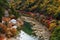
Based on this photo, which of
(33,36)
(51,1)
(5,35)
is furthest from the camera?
(51,1)

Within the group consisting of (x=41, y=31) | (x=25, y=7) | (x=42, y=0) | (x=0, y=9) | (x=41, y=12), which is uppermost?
(x=25, y=7)

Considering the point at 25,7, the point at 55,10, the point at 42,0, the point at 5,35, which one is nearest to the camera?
the point at 5,35

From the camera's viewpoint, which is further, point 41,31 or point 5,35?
point 41,31

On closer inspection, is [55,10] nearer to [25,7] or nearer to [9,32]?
[9,32]

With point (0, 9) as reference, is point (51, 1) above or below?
above

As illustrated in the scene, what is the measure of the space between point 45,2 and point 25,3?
1144 centimetres

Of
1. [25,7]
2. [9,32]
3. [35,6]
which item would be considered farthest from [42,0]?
[9,32]

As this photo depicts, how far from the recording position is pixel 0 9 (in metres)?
33.1

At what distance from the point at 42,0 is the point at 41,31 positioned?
17683 millimetres

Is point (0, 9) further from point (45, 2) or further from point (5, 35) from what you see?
point (45, 2)

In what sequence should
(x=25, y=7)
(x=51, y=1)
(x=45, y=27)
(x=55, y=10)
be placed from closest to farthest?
1. (x=45, y=27)
2. (x=55, y=10)
3. (x=51, y=1)
4. (x=25, y=7)

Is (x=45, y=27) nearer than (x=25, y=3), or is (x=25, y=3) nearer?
(x=45, y=27)

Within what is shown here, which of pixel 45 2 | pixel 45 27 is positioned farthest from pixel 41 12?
pixel 45 27

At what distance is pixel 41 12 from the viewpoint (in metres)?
47.6
